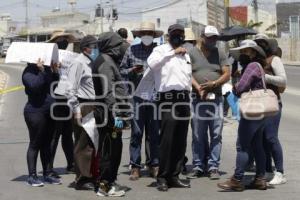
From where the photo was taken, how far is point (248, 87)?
7184 millimetres

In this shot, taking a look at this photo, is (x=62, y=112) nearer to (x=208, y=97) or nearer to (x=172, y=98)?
(x=172, y=98)

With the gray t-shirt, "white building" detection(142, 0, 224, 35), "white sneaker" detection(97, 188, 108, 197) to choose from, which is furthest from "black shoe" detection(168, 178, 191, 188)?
"white building" detection(142, 0, 224, 35)

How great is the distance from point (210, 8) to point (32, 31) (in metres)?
32.1

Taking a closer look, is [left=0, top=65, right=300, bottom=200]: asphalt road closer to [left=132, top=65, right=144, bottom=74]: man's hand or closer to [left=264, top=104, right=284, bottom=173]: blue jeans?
[left=264, top=104, right=284, bottom=173]: blue jeans

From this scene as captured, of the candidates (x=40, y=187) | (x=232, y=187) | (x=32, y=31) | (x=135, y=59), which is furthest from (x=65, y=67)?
(x=32, y=31)

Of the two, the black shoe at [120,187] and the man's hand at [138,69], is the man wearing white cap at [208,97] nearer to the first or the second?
the man's hand at [138,69]

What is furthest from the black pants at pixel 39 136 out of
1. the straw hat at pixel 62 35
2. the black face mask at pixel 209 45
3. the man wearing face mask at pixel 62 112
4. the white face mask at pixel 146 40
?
the black face mask at pixel 209 45

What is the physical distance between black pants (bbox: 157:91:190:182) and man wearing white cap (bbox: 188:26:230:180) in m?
0.56

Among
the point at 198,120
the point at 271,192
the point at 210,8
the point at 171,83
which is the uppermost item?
the point at 210,8

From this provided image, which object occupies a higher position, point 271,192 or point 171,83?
point 171,83

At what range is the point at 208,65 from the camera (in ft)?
26.6

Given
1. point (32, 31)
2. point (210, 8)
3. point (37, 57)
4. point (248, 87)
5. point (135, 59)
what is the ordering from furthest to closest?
point (32, 31), point (210, 8), point (135, 59), point (37, 57), point (248, 87)

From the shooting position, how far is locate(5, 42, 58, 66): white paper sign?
770 cm

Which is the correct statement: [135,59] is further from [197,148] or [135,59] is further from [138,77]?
[197,148]
